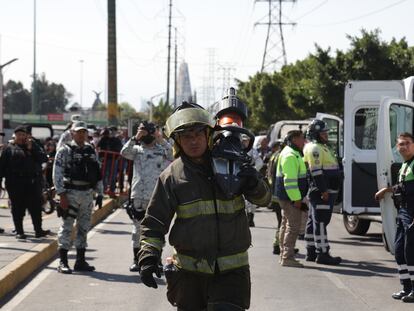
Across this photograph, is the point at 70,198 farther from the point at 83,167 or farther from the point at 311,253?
the point at 311,253

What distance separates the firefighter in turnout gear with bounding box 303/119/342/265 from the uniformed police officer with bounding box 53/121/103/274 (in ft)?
9.69

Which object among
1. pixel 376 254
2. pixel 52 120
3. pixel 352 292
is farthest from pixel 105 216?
pixel 52 120

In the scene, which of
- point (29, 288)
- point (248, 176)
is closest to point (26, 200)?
point (29, 288)

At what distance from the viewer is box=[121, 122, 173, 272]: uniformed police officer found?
10812 mm

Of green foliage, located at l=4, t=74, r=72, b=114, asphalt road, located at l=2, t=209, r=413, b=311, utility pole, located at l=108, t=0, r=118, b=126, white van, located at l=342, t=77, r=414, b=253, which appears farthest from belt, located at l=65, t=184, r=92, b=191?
green foliage, located at l=4, t=74, r=72, b=114

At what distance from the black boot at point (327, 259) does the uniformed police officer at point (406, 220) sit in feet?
8.29

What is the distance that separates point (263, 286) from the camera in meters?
10.2

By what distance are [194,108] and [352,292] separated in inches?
199

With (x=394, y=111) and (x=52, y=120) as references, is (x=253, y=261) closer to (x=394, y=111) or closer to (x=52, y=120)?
(x=394, y=111)

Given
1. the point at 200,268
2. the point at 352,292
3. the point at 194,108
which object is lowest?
the point at 352,292

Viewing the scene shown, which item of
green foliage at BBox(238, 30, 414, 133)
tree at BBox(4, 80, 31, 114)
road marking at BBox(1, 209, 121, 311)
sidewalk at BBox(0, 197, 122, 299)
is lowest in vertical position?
road marking at BBox(1, 209, 121, 311)

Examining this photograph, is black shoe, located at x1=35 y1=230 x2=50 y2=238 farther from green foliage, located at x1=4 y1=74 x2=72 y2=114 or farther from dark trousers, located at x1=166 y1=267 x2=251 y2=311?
green foliage, located at x1=4 y1=74 x2=72 y2=114

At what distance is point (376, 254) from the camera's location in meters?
13.4

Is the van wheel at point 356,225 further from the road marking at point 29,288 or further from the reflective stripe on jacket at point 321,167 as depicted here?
the road marking at point 29,288
